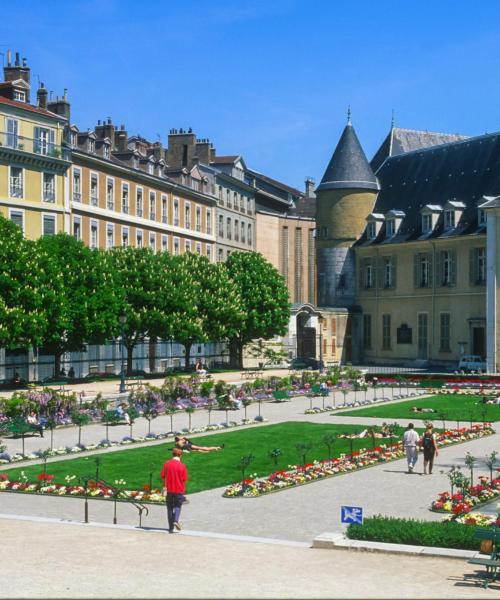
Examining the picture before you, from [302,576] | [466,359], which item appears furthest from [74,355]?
[302,576]

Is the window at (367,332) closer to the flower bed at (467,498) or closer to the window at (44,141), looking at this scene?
the window at (44,141)

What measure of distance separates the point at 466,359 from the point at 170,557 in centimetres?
5755

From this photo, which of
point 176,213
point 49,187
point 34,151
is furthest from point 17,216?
point 176,213

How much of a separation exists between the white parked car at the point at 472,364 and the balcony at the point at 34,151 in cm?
2995

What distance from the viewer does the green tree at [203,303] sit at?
6588 cm

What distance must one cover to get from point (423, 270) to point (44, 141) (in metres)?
31.4

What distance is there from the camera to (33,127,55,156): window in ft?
209

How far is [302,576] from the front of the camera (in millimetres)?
15609

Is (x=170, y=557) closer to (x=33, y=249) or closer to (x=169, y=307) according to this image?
(x=33, y=249)

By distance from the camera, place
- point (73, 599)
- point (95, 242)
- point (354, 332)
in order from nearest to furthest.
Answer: point (73, 599) < point (95, 242) < point (354, 332)

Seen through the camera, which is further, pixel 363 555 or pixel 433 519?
pixel 433 519

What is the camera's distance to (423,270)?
262 ft

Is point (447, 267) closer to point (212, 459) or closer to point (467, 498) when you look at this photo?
point (212, 459)

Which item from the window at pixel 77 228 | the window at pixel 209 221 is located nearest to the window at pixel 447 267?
the window at pixel 209 221
